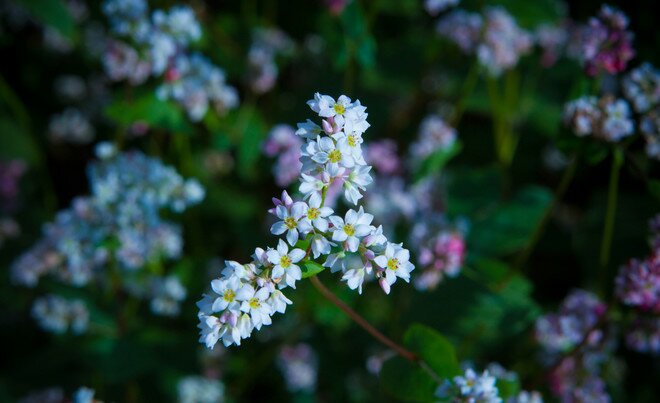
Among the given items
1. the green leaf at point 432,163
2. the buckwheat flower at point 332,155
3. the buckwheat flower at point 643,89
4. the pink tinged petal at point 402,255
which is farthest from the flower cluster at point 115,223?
the buckwheat flower at point 643,89

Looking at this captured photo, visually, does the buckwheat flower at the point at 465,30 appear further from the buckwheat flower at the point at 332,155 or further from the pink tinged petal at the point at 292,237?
the pink tinged petal at the point at 292,237

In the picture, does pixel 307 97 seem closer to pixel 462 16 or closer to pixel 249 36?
pixel 249 36

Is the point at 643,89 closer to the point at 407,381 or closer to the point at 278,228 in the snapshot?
the point at 407,381

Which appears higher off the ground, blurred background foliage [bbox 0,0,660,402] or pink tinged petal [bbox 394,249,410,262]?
blurred background foliage [bbox 0,0,660,402]

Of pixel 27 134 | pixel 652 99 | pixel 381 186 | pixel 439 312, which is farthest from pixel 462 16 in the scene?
pixel 27 134

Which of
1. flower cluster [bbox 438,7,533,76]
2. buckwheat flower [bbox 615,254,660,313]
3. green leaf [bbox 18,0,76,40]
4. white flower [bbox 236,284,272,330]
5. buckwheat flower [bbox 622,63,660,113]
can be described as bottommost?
buckwheat flower [bbox 615,254,660,313]

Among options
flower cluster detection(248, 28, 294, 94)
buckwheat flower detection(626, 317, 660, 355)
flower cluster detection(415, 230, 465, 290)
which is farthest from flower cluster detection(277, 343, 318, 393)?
buckwheat flower detection(626, 317, 660, 355)

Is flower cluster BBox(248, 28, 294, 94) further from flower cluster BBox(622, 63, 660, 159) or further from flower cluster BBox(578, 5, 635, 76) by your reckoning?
flower cluster BBox(622, 63, 660, 159)
